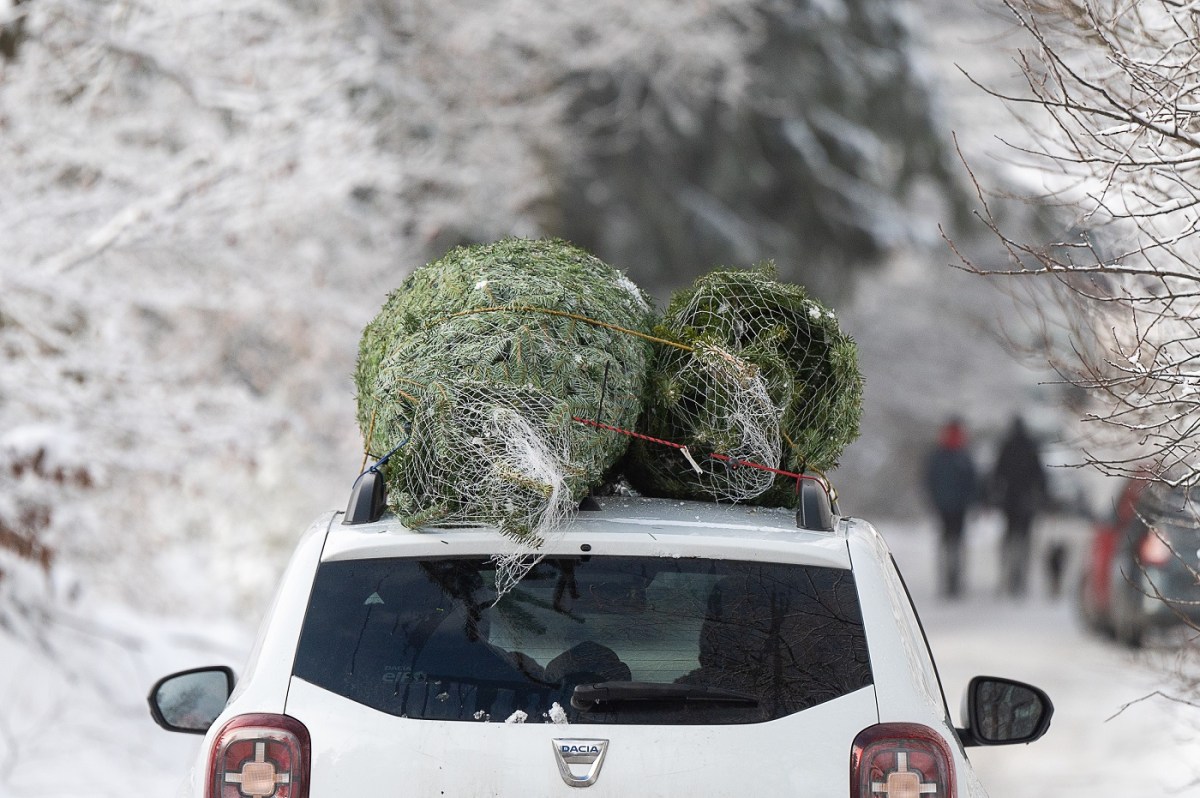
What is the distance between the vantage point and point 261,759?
2951mm

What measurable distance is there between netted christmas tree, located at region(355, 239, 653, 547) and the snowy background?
5.54 feet

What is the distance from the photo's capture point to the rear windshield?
2.98 metres

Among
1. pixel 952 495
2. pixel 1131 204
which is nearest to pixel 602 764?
pixel 1131 204

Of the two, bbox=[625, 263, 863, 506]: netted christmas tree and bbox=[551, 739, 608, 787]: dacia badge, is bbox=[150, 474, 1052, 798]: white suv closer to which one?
bbox=[551, 739, 608, 787]: dacia badge

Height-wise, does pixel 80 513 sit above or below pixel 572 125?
below

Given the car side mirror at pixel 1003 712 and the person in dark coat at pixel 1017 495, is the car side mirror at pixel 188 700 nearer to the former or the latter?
the car side mirror at pixel 1003 712

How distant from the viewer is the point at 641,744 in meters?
2.91

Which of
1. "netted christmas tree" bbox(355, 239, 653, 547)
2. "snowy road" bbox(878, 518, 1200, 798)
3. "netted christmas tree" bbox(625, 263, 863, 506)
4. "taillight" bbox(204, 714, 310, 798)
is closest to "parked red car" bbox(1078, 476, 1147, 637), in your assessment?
"snowy road" bbox(878, 518, 1200, 798)

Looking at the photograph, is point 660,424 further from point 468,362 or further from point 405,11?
point 405,11

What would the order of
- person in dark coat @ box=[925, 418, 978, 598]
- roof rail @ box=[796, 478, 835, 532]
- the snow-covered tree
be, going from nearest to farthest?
roof rail @ box=[796, 478, 835, 532]
the snow-covered tree
person in dark coat @ box=[925, 418, 978, 598]

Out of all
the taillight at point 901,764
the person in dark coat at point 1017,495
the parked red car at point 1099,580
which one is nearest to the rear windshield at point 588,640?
the taillight at point 901,764

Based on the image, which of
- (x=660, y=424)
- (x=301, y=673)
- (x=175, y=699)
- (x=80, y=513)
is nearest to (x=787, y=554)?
(x=660, y=424)

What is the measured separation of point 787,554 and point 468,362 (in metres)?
0.81

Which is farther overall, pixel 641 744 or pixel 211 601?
pixel 211 601
